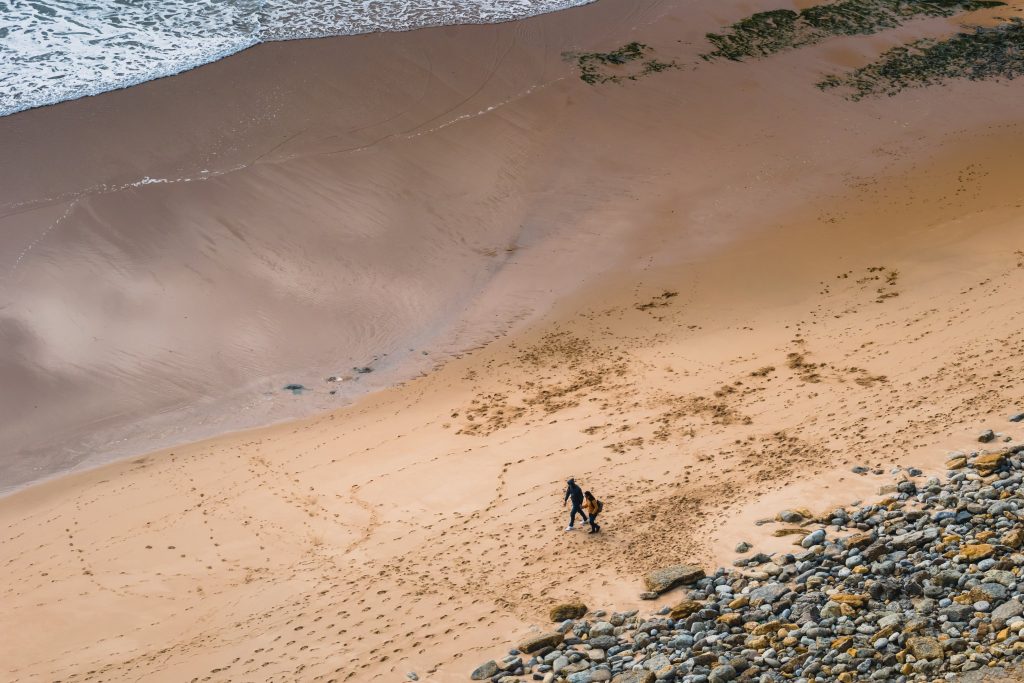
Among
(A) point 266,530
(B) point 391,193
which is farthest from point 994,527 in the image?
(B) point 391,193

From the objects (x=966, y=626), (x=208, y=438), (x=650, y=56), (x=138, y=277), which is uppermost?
(x=650, y=56)

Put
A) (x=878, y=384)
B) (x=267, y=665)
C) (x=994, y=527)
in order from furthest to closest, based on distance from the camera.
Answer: (x=878, y=384), (x=267, y=665), (x=994, y=527)

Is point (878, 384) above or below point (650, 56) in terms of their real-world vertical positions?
below

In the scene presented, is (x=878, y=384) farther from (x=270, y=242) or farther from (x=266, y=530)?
(x=270, y=242)

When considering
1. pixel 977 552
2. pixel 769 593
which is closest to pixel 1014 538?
pixel 977 552

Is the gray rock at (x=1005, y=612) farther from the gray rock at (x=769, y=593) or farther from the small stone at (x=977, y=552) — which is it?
the gray rock at (x=769, y=593)

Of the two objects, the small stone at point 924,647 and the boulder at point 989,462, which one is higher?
the boulder at point 989,462

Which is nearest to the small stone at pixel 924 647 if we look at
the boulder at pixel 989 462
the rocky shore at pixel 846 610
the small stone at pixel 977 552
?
the rocky shore at pixel 846 610

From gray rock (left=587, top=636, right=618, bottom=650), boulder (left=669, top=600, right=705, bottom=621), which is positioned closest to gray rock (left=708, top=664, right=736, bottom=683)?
boulder (left=669, top=600, right=705, bottom=621)

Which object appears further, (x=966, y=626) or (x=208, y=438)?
(x=208, y=438)
